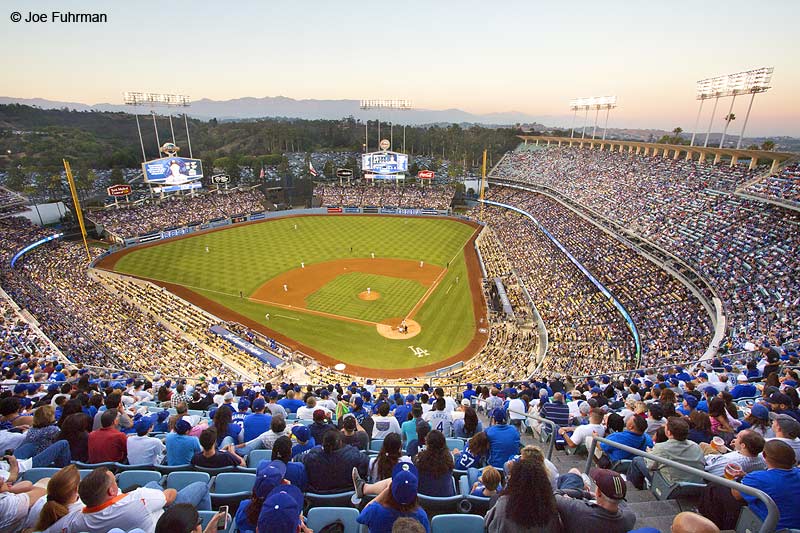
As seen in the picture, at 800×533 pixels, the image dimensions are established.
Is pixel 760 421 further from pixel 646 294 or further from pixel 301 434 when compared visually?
pixel 646 294

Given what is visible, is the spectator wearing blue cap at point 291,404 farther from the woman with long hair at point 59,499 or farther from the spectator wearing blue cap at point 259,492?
the woman with long hair at point 59,499

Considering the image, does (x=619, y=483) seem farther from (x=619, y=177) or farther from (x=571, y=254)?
(x=619, y=177)

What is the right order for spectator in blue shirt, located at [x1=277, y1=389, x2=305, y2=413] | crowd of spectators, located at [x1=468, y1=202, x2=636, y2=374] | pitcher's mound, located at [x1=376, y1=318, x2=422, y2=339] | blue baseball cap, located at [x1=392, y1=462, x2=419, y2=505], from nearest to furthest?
blue baseball cap, located at [x1=392, y1=462, x2=419, y2=505] → spectator in blue shirt, located at [x1=277, y1=389, x2=305, y2=413] → crowd of spectators, located at [x1=468, y1=202, x2=636, y2=374] → pitcher's mound, located at [x1=376, y1=318, x2=422, y2=339]

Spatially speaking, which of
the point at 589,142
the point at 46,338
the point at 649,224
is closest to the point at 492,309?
the point at 649,224

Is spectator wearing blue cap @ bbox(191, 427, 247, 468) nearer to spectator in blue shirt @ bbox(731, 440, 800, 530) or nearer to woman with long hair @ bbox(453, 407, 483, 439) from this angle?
woman with long hair @ bbox(453, 407, 483, 439)

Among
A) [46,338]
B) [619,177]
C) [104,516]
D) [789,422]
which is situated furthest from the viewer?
[619,177]

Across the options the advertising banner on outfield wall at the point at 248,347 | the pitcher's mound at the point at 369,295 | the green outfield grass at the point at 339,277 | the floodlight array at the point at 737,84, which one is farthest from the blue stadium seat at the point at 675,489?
the floodlight array at the point at 737,84

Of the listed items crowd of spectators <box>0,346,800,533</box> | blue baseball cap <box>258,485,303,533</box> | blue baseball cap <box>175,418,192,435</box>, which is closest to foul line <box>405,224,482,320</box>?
crowd of spectators <box>0,346,800,533</box>
